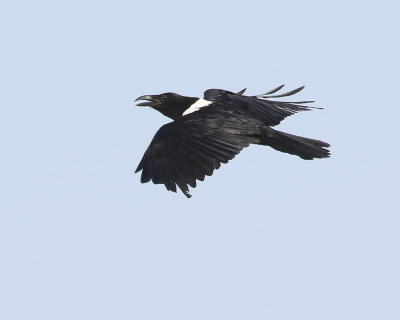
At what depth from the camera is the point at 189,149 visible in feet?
65.4

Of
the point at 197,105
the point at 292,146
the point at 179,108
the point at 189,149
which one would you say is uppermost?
the point at 179,108

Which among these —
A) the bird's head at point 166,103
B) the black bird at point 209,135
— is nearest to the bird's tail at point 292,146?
the black bird at point 209,135

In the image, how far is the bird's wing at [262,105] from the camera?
22.4 m

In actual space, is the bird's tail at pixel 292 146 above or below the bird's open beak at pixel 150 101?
below

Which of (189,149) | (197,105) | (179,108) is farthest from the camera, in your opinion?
(179,108)

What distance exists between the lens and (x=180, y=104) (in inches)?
908

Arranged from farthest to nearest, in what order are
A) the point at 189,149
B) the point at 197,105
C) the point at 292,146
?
1. the point at 197,105
2. the point at 292,146
3. the point at 189,149

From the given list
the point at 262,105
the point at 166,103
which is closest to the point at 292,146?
the point at 262,105

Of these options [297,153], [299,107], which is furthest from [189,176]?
[299,107]

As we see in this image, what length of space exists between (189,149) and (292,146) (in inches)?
96.1

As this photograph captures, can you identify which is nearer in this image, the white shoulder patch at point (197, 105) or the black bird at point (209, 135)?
the black bird at point (209, 135)

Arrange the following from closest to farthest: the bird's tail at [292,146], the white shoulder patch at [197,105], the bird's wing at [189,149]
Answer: the bird's wing at [189,149], the bird's tail at [292,146], the white shoulder patch at [197,105]

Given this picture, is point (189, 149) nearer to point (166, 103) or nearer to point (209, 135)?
point (209, 135)

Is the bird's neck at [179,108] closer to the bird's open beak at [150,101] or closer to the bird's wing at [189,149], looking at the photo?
the bird's open beak at [150,101]
